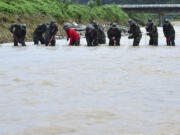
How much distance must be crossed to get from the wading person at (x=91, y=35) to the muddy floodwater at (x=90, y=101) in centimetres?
1150

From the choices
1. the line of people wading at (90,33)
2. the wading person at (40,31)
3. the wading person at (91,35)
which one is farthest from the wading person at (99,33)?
the wading person at (40,31)

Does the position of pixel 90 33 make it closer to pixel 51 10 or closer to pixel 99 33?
pixel 99 33

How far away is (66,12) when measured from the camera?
45.9 metres

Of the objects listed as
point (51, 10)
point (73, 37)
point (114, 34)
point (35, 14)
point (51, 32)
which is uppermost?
point (51, 10)

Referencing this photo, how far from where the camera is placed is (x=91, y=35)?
24.9m

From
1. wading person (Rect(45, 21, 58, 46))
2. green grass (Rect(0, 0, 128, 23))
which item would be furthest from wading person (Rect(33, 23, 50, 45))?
green grass (Rect(0, 0, 128, 23))

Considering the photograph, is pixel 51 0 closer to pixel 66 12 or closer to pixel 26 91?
pixel 66 12

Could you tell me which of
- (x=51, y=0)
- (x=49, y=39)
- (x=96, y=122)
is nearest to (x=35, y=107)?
(x=96, y=122)

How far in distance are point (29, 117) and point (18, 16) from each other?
2935 centimetres

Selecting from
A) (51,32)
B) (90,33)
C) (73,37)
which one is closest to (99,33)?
(90,33)

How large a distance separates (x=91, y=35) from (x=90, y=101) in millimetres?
16981

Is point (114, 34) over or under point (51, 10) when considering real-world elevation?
under

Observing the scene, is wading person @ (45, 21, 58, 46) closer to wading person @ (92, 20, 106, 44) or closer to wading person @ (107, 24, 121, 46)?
wading person @ (107, 24, 121, 46)

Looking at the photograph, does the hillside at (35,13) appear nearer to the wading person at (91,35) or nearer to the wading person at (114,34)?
the wading person at (91,35)
